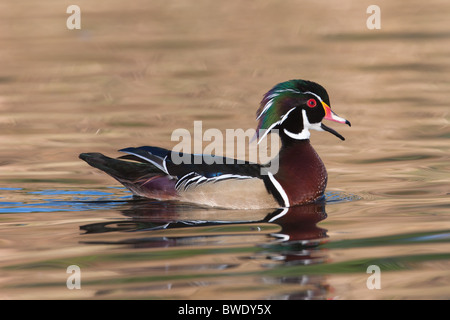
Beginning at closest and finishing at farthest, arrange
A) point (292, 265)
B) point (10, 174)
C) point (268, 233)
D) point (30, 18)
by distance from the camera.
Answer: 1. point (292, 265)
2. point (268, 233)
3. point (10, 174)
4. point (30, 18)

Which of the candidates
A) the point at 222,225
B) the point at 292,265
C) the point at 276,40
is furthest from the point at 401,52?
the point at 292,265

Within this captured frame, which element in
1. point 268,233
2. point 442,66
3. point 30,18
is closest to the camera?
point 268,233

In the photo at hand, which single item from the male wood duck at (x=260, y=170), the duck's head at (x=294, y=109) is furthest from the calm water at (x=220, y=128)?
the duck's head at (x=294, y=109)

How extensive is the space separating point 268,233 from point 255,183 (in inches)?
44.0

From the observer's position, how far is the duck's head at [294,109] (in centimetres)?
946

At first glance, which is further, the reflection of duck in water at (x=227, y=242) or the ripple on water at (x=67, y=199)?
the ripple on water at (x=67, y=199)

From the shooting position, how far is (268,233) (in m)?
8.11

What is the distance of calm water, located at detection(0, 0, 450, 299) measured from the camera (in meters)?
6.93

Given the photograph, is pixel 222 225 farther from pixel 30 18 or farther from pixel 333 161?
pixel 30 18

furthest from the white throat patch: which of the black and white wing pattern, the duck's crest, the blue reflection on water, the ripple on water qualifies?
the blue reflection on water

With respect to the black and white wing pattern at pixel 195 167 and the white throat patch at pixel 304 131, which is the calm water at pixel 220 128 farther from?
the white throat patch at pixel 304 131

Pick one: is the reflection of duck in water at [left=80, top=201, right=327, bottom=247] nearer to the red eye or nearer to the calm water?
the calm water

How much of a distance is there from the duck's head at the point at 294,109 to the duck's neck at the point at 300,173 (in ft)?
0.39

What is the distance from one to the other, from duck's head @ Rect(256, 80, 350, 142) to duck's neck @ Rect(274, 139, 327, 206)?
4.7 inches
